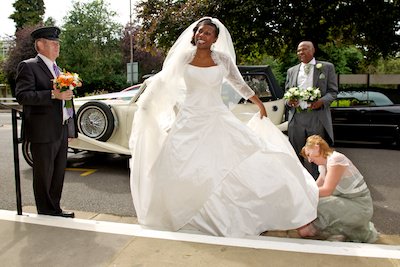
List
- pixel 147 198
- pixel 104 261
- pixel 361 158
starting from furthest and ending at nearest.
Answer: pixel 361 158, pixel 147 198, pixel 104 261

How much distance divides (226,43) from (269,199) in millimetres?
1726

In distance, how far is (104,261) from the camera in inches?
109

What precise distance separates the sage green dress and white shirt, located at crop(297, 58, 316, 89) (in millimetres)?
1474

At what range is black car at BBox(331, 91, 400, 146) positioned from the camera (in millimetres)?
8898

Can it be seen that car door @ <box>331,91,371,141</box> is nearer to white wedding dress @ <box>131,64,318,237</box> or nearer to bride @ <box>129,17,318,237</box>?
bride @ <box>129,17,318,237</box>

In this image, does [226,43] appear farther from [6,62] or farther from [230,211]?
[6,62]

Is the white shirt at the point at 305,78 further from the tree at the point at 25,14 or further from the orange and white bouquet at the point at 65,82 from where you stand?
the tree at the point at 25,14

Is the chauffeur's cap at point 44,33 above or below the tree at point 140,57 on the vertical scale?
below

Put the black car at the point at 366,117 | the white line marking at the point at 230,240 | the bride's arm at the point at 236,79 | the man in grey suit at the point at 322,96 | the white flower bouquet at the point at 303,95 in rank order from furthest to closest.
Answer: the black car at the point at 366,117, the man in grey suit at the point at 322,96, the white flower bouquet at the point at 303,95, the bride's arm at the point at 236,79, the white line marking at the point at 230,240

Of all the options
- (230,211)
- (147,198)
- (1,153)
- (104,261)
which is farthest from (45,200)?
(1,153)

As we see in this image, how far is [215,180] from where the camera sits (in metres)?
3.58

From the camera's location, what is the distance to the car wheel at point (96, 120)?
253 inches

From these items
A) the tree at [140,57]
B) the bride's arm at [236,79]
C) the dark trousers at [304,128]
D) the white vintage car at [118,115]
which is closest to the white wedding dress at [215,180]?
the bride's arm at [236,79]

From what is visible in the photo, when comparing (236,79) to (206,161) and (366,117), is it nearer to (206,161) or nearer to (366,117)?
(206,161)
